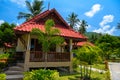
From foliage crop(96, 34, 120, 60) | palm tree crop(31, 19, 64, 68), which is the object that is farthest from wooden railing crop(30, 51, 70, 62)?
foliage crop(96, 34, 120, 60)

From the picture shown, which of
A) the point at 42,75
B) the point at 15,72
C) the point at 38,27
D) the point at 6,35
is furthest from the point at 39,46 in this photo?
the point at 6,35

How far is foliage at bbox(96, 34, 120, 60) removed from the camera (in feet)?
134

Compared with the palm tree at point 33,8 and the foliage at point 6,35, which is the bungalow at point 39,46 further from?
the palm tree at point 33,8

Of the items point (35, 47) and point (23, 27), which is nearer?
point (23, 27)

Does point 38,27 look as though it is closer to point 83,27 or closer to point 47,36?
point 47,36

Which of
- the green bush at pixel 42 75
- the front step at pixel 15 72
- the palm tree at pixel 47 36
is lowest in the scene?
the front step at pixel 15 72

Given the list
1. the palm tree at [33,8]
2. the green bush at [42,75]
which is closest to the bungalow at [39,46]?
the green bush at [42,75]

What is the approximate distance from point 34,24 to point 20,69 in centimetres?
457

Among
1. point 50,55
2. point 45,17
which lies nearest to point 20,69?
point 50,55

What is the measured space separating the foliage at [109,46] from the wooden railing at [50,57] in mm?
24299

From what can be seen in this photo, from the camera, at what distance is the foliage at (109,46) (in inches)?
1609

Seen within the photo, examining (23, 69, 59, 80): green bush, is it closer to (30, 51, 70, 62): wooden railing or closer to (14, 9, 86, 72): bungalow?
(14, 9, 86, 72): bungalow

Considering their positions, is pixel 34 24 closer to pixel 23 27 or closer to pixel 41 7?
pixel 23 27

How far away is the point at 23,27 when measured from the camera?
15.5 metres
